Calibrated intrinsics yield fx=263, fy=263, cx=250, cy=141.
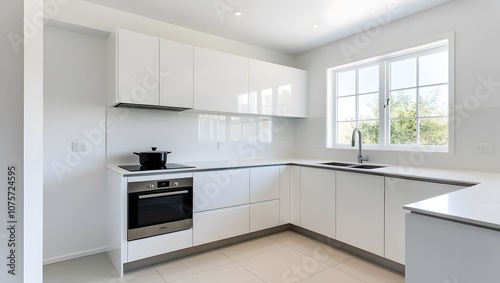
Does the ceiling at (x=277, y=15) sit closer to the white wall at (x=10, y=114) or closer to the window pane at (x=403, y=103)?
the window pane at (x=403, y=103)

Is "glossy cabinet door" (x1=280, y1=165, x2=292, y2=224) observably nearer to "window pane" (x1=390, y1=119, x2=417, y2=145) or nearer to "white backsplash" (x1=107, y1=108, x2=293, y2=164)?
"white backsplash" (x1=107, y1=108, x2=293, y2=164)

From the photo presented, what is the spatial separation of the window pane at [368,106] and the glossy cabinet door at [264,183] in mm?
1273

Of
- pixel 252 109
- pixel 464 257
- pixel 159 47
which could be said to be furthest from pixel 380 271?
pixel 159 47

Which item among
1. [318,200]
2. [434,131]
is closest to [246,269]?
[318,200]

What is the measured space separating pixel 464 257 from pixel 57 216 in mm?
3007

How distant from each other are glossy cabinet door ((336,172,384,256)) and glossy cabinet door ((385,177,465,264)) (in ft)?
0.18

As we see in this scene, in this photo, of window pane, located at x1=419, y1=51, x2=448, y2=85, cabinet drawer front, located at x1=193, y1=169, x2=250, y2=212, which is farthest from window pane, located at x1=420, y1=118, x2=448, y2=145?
cabinet drawer front, located at x1=193, y1=169, x2=250, y2=212

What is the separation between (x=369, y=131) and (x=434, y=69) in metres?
0.92

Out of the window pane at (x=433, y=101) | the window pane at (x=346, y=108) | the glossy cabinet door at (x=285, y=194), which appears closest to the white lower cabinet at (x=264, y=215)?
the glossy cabinet door at (x=285, y=194)

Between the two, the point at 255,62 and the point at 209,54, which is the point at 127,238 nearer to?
the point at 209,54

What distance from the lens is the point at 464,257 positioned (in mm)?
978

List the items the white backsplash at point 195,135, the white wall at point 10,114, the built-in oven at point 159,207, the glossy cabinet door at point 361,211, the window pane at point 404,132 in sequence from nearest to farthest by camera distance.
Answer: the white wall at point 10,114, the built-in oven at point 159,207, the glossy cabinet door at point 361,211, the white backsplash at point 195,135, the window pane at point 404,132

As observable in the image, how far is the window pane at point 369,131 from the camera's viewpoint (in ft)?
10.3

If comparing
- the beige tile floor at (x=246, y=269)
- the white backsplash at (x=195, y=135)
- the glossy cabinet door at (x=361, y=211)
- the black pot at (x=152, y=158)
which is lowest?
the beige tile floor at (x=246, y=269)
